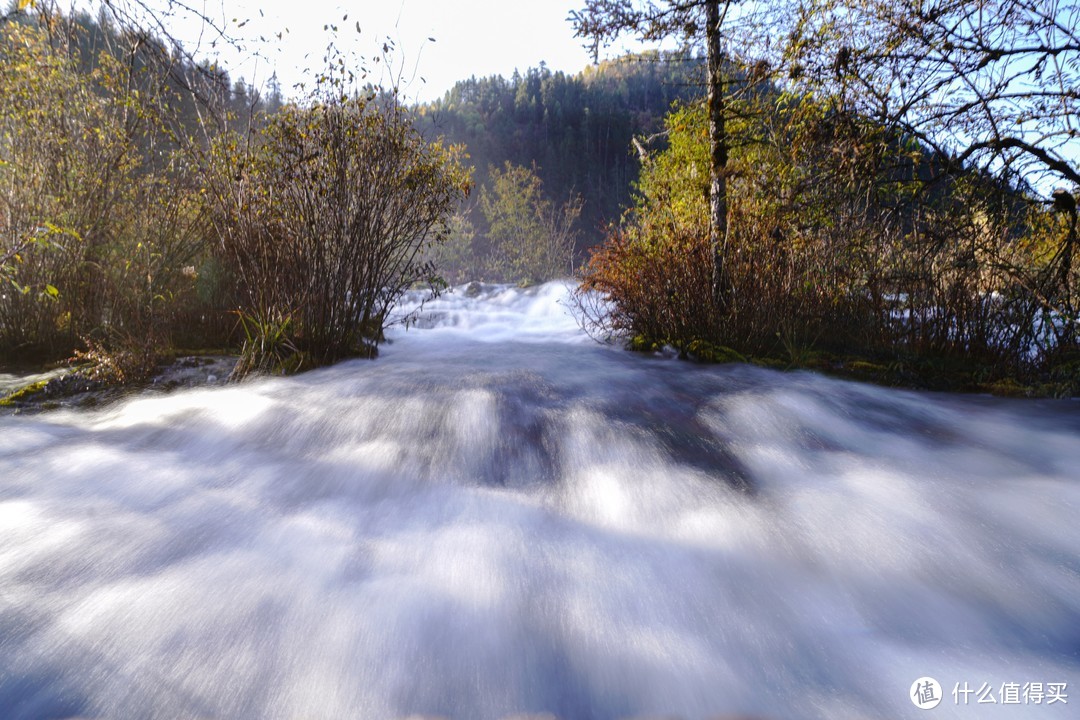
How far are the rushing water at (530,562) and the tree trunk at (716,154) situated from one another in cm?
240

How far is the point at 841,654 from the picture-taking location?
1.68m

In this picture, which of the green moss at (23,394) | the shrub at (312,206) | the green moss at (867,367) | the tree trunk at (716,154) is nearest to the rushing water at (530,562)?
the green moss at (23,394)

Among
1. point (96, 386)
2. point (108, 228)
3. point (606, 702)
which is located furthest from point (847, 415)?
point (108, 228)

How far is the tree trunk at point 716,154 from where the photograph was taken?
A: 585 centimetres

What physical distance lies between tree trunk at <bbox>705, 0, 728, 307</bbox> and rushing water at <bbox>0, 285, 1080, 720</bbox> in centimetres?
240

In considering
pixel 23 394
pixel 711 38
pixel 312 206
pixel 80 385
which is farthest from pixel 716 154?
pixel 23 394

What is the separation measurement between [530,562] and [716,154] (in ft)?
18.0

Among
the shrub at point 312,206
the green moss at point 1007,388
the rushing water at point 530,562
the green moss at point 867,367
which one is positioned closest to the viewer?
the rushing water at point 530,562

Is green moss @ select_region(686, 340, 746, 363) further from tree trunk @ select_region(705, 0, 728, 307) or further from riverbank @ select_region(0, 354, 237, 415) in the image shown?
riverbank @ select_region(0, 354, 237, 415)

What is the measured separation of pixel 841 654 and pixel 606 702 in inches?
30.9

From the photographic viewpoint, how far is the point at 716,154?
609 centimetres

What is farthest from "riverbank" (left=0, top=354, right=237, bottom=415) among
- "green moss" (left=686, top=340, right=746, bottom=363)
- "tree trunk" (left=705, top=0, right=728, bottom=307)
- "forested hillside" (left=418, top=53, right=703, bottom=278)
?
"forested hillside" (left=418, top=53, right=703, bottom=278)

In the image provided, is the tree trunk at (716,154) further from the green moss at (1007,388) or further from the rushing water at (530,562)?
the green moss at (1007,388)

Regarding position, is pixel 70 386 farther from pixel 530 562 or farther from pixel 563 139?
pixel 563 139
